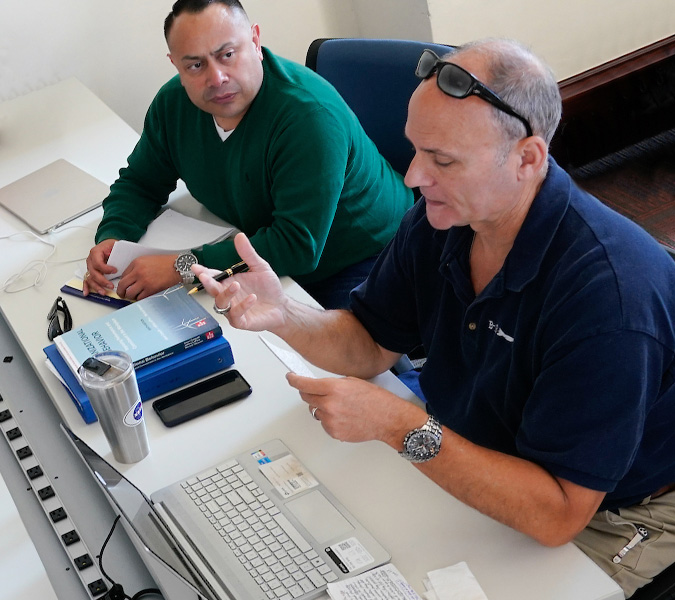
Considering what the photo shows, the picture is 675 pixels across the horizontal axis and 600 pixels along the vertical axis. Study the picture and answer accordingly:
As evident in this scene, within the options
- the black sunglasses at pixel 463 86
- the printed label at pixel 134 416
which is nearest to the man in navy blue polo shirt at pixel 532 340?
the black sunglasses at pixel 463 86

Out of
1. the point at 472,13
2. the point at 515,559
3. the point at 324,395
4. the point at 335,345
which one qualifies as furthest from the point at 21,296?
the point at 472,13

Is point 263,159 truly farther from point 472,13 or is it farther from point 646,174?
point 646,174

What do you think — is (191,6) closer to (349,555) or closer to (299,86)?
(299,86)

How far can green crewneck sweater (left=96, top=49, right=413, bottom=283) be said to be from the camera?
72.6 inches

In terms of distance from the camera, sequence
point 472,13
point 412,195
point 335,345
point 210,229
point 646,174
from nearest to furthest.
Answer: point 335,345 < point 210,229 < point 412,195 < point 472,13 < point 646,174

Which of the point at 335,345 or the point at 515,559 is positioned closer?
the point at 515,559

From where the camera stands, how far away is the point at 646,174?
325 cm

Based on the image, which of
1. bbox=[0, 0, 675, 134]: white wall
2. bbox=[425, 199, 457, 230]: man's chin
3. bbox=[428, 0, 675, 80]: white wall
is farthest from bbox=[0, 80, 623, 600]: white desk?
bbox=[428, 0, 675, 80]: white wall

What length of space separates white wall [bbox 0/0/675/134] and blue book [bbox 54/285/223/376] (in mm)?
1615

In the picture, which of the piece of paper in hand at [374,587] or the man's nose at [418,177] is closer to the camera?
the piece of paper in hand at [374,587]

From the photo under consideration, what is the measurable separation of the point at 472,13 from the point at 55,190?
1586 millimetres

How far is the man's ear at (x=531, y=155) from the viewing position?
3.96 ft

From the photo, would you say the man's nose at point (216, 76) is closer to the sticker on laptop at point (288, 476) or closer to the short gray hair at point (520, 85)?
the short gray hair at point (520, 85)

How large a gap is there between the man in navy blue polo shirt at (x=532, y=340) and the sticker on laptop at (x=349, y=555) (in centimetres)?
15
